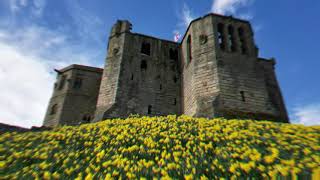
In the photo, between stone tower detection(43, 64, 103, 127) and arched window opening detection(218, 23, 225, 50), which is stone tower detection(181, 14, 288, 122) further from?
stone tower detection(43, 64, 103, 127)

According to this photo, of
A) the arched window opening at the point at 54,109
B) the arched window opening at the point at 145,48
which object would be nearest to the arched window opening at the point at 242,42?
the arched window opening at the point at 145,48

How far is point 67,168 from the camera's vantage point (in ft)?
15.0

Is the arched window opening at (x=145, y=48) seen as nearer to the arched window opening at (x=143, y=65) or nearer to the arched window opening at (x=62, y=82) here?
the arched window opening at (x=143, y=65)

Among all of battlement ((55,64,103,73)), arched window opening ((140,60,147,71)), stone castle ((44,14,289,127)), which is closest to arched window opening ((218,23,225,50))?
stone castle ((44,14,289,127))

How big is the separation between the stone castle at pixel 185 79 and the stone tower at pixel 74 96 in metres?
0.11

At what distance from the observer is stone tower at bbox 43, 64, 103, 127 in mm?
24078

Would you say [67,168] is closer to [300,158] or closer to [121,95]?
[300,158]

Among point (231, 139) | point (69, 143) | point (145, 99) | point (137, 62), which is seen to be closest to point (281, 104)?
point (145, 99)

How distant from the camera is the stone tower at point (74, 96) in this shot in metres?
24.1

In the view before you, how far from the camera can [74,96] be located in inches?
997

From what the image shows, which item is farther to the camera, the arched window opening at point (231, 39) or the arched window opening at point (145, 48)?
the arched window opening at point (145, 48)

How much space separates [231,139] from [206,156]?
1.21 m

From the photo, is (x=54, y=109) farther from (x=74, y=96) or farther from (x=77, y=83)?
(x=77, y=83)

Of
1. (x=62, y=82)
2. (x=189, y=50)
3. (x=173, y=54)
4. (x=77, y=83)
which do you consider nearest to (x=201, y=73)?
(x=189, y=50)
